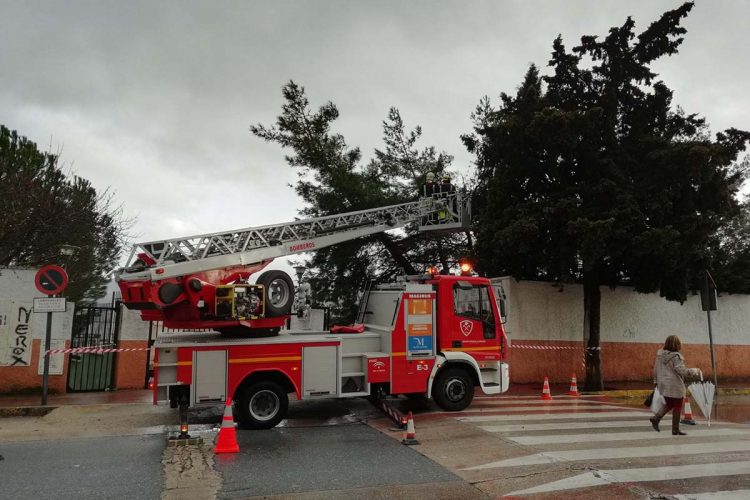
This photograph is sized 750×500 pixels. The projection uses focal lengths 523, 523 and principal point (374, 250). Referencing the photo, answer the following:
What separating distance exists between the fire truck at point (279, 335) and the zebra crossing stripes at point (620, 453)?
10.1 feet

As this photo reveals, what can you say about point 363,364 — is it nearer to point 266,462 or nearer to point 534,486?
point 266,462

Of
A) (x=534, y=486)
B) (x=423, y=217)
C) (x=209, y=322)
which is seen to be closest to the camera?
(x=534, y=486)

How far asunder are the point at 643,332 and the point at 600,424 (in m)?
8.32

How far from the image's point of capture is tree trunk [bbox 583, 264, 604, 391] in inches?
534

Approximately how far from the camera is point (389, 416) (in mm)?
8992

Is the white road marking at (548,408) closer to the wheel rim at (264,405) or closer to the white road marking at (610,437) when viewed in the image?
the white road marking at (610,437)

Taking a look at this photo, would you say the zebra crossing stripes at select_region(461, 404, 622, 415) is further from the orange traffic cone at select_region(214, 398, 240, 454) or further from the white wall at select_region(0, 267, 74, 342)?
the white wall at select_region(0, 267, 74, 342)

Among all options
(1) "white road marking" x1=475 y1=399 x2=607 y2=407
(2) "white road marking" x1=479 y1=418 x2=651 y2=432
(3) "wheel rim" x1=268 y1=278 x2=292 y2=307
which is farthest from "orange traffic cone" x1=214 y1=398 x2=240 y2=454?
(1) "white road marking" x1=475 y1=399 x2=607 y2=407

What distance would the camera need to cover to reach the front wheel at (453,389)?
31.8 ft

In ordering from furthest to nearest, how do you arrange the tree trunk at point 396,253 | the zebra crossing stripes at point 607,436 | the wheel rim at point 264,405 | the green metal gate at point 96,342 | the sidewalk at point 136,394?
the tree trunk at point 396,253, the green metal gate at point 96,342, the sidewalk at point 136,394, the wheel rim at point 264,405, the zebra crossing stripes at point 607,436

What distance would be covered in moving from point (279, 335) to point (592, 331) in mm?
8694

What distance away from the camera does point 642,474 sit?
19.6 feet

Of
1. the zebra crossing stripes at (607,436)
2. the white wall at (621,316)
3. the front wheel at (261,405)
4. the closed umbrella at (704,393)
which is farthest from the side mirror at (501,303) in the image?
the front wheel at (261,405)

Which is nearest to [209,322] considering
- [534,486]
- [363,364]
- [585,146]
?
[363,364]
